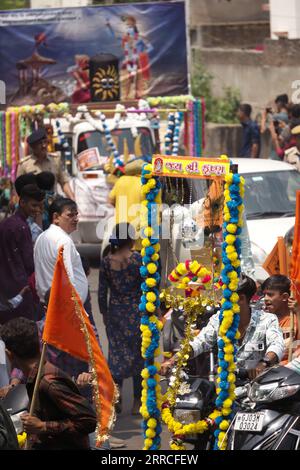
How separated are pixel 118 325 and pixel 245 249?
1240mm

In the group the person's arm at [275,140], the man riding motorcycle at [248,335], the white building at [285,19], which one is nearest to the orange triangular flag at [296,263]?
the man riding motorcycle at [248,335]

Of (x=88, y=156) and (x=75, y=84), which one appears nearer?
(x=88, y=156)

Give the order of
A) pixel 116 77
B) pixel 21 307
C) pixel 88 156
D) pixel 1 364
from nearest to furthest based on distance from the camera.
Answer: pixel 1 364
pixel 21 307
pixel 88 156
pixel 116 77

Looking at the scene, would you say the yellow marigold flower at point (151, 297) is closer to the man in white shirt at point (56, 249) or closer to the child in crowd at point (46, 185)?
the man in white shirt at point (56, 249)

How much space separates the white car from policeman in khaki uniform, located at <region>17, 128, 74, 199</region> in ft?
7.01

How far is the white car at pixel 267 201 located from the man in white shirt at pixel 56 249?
333 cm

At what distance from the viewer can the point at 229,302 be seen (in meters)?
7.75

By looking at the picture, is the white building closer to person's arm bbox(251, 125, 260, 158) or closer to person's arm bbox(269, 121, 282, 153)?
person's arm bbox(251, 125, 260, 158)

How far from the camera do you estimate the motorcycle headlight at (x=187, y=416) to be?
7.60 metres

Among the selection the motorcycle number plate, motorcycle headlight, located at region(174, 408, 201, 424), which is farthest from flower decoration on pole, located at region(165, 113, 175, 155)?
the motorcycle number plate

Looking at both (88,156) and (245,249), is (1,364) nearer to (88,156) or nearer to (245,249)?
(245,249)

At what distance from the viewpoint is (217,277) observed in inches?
331

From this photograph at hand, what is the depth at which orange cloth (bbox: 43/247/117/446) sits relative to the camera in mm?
6723
